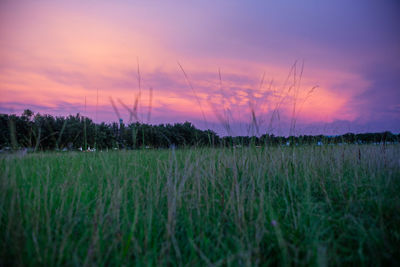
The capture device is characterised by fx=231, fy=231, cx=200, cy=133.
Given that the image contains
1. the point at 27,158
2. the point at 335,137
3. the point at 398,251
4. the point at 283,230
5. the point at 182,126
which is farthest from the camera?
the point at 182,126

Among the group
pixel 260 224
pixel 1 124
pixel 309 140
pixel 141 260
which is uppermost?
pixel 1 124

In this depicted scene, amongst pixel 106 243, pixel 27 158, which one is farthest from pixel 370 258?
pixel 27 158

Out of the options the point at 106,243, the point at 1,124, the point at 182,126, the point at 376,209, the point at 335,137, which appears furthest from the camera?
the point at 182,126

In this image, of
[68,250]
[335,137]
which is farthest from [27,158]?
[335,137]

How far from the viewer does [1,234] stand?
178 cm

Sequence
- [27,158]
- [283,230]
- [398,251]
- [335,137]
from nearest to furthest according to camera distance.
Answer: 1. [398,251]
2. [283,230]
3. [27,158]
4. [335,137]

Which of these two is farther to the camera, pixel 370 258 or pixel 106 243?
pixel 106 243

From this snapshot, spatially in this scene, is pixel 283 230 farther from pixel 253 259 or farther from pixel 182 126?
pixel 182 126

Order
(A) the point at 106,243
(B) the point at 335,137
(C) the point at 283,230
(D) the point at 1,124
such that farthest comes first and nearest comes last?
1. (D) the point at 1,124
2. (B) the point at 335,137
3. (C) the point at 283,230
4. (A) the point at 106,243

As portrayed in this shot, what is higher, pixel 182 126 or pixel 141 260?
pixel 182 126

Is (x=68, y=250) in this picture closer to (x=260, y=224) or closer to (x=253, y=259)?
(x=253, y=259)

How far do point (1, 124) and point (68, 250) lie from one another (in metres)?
19.2

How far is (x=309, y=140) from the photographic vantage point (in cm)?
535

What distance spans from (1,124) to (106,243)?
19248 millimetres
